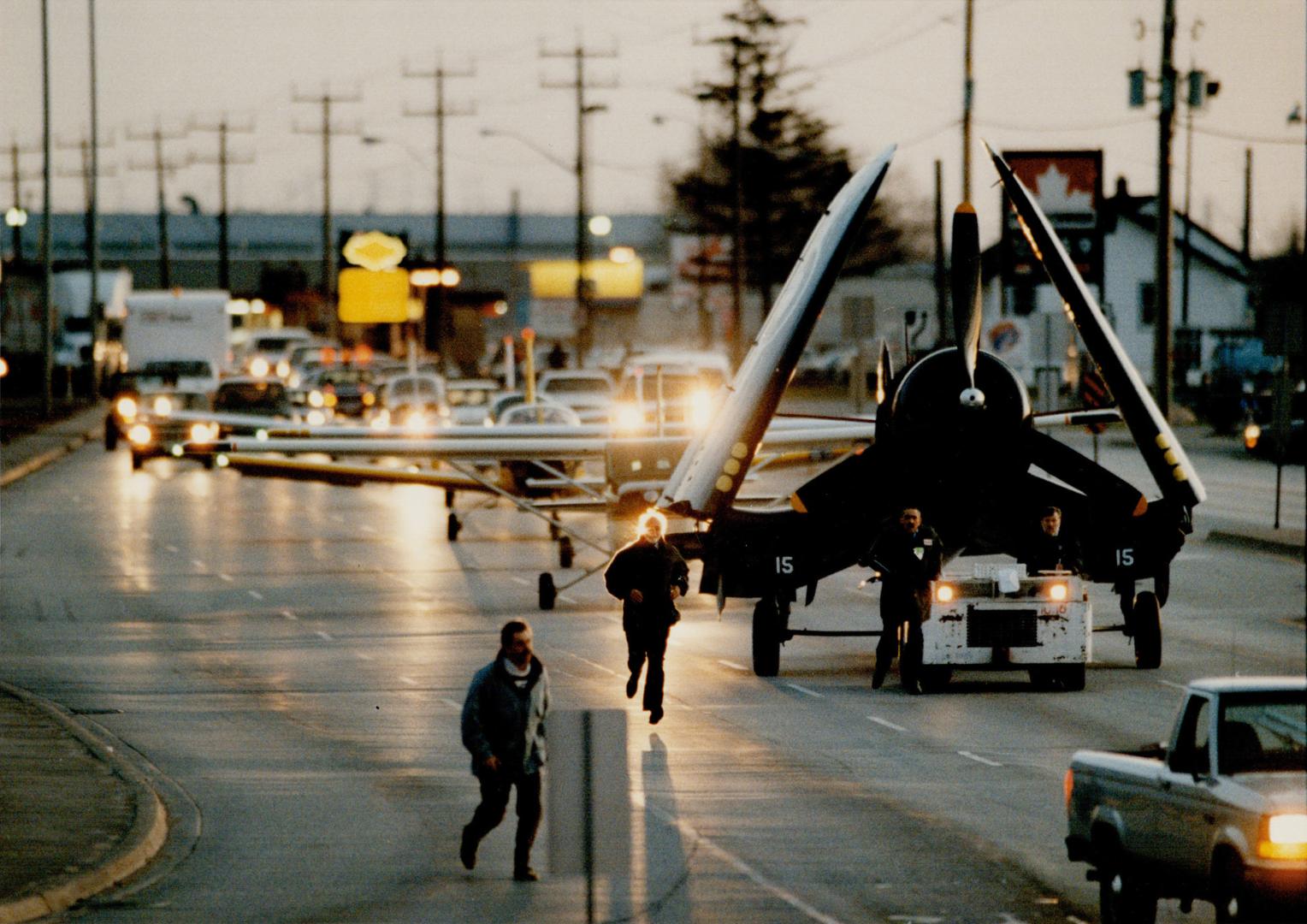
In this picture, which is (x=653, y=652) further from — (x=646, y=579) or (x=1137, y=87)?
(x=1137, y=87)

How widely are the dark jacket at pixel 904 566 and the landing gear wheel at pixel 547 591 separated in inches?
282

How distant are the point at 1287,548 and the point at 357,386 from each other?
37365 mm

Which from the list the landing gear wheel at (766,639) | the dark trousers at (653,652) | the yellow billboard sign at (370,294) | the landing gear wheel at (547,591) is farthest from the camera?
the yellow billboard sign at (370,294)

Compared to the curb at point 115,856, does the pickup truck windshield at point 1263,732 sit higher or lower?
higher

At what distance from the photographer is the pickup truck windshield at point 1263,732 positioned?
35.1ft

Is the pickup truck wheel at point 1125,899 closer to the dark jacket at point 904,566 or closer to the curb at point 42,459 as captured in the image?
the dark jacket at point 904,566

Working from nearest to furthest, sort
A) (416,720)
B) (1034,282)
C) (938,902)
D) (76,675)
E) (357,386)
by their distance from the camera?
1. (938,902)
2. (416,720)
3. (76,675)
4. (1034,282)
5. (357,386)

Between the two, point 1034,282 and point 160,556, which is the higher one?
point 1034,282

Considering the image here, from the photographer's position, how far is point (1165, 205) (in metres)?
44.2

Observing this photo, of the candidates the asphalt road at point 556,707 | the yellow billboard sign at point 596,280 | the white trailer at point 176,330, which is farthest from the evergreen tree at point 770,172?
the asphalt road at point 556,707

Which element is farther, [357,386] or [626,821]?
[357,386]

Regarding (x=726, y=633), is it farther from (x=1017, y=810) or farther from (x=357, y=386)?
(x=357, y=386)

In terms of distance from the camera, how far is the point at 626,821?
10547mm

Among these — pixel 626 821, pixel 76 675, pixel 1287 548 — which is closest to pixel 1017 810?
pixel 626 821
